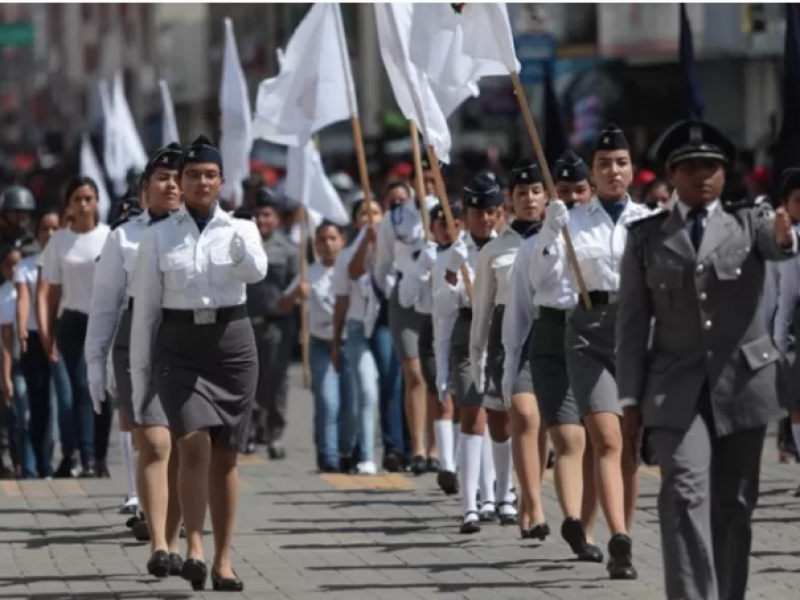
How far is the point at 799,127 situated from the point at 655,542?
4.21 metres

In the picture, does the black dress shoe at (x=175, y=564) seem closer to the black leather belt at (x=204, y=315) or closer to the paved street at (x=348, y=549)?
the paved street at (x=348, y=549)

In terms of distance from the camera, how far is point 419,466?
1731 cm

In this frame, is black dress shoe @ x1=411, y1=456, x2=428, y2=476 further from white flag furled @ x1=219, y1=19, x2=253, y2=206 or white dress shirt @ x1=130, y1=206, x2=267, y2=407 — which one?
white dress shirt @ x1=130, y1=206, x2=267, y2=407

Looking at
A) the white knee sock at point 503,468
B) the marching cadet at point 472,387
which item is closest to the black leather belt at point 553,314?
the marching cadet at point 472,387

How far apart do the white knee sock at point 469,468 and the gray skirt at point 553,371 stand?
135cm

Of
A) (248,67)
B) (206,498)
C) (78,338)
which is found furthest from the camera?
(248,67)

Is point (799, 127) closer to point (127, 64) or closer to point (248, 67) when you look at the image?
point (248, 67)

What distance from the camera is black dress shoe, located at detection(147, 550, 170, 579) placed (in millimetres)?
11484

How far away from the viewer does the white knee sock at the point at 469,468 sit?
44.1ft

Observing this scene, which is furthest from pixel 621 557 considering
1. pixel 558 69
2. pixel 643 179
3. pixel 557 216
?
pixel 558 69

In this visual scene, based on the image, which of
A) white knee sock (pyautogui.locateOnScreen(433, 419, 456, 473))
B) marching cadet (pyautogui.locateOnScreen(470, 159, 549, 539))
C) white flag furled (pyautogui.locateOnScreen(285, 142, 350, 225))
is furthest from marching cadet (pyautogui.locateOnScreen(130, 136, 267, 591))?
white flag furled (pyautogui.locateOnScreen(285, 142, 350, 225))

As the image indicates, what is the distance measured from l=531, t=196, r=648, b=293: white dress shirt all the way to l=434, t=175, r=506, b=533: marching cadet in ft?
3.83

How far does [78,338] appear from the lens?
1719cm

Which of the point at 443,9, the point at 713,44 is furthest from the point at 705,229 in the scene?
the point at 713,44
